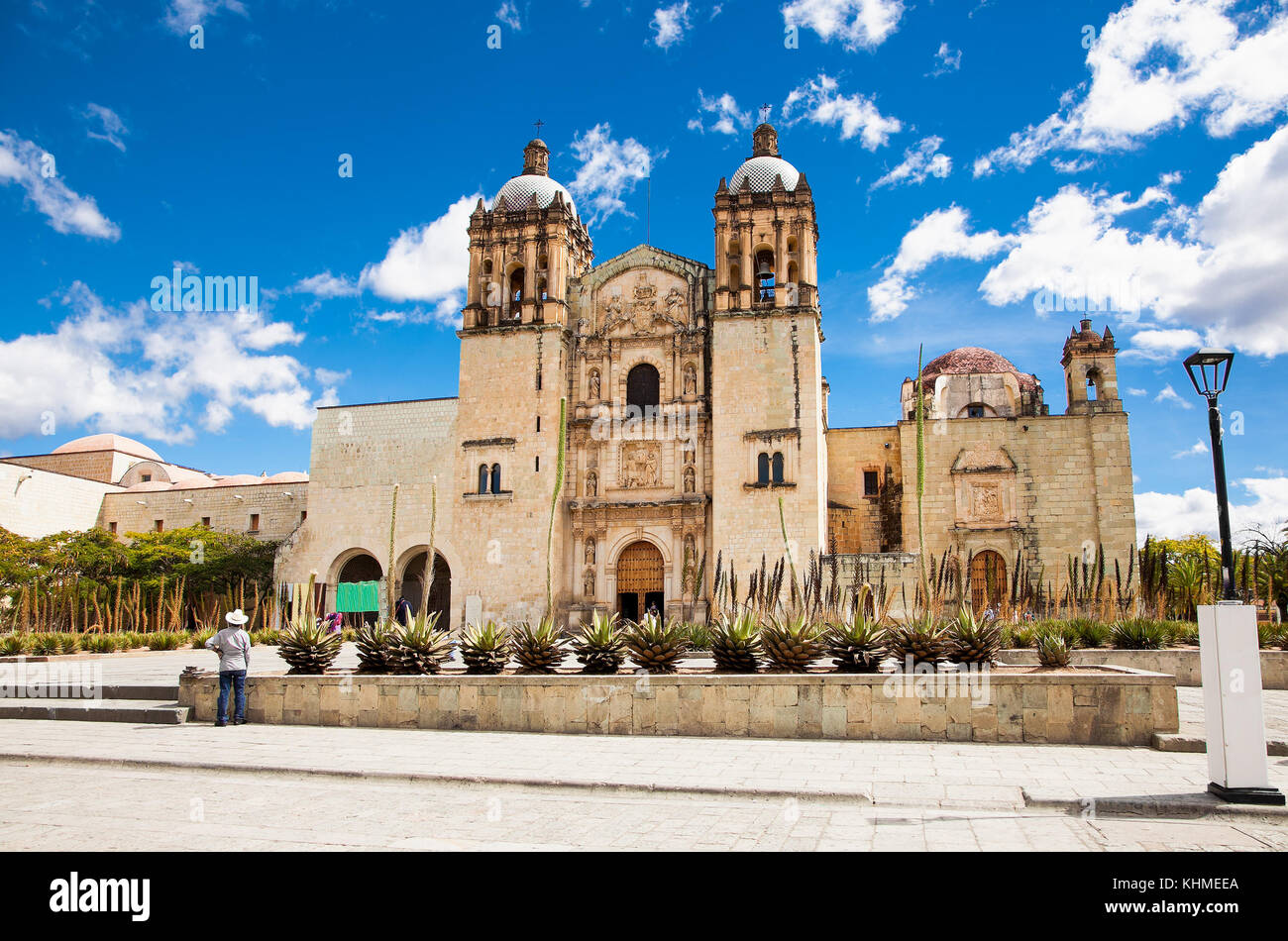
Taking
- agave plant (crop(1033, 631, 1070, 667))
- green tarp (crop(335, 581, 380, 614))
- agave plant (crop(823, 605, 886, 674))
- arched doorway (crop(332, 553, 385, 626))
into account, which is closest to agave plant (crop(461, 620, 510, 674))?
agave plant (crop(823, 605, 886, 674))

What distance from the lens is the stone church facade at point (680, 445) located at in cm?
2494

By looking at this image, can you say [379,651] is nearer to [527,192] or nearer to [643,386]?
[643,386]

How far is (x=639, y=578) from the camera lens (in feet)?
85.5

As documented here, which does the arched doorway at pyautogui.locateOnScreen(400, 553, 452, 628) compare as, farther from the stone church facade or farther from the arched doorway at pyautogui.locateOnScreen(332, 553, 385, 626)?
the arched doorway at pyautogui.locateOnScreen(332, 553, 385, 626)

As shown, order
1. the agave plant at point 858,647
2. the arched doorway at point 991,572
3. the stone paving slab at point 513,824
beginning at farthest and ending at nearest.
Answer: the arched doorway at point 991,572
the agave plant at point 858,647
the stone paving slab at point 513,824

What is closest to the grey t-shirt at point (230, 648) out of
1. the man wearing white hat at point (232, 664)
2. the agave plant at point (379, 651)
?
the man wearing white hat at point (232, 664)

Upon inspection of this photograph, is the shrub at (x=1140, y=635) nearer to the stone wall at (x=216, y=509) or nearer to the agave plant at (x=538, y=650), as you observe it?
the agave plant at (x=538, y=650)

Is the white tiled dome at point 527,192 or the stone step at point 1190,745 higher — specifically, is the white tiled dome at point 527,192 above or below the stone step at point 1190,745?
above

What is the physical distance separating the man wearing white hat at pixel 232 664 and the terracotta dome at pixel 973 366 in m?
24.3

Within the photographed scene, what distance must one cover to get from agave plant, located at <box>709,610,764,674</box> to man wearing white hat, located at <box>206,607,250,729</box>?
5394 millimetres

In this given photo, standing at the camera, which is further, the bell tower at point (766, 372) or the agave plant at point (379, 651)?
the bell tower at point (766, 372)

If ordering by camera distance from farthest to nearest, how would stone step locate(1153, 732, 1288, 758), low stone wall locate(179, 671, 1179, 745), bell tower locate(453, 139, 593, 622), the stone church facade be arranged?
bell tower locate(453, 139, 593, 622), the stone church facade, low stone wall locate(179, 671, 1179, 745), stone step locate(1153, 732, 1288, 758)

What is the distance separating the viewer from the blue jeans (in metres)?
9.84

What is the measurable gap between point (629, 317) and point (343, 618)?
13.7m
